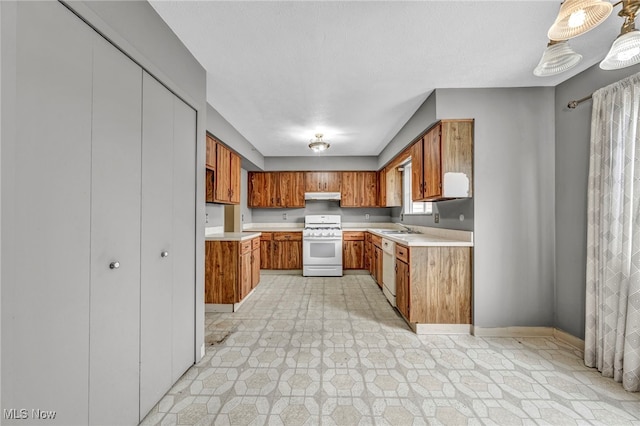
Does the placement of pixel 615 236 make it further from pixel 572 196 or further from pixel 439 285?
pixel 439 285

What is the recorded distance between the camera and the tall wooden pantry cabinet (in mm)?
869

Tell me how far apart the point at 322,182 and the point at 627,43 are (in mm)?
4637

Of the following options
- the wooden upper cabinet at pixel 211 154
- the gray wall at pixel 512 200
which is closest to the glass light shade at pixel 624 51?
the gray wall at pixel 512 200

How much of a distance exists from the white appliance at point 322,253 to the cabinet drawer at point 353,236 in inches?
7.4

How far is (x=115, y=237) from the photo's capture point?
1.27m

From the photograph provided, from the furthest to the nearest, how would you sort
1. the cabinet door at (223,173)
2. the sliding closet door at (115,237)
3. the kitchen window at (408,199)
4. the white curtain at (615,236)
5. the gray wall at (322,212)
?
the gray wall at (322,212), the kitchen window at (408,199), the cabinet door at (223,173), the white curtain at (615,236), the sliding closet door at (115,237)

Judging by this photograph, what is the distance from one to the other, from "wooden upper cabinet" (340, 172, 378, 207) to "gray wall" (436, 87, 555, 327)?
120 inches

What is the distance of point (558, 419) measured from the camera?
1.49 meters

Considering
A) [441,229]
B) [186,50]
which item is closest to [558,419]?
[441,229]

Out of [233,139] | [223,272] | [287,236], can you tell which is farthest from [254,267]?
[233,139]

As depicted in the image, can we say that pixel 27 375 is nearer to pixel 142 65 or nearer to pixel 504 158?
pixel 142 65

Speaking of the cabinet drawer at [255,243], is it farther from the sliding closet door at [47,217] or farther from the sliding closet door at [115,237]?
the sliding closet door at [47,217]

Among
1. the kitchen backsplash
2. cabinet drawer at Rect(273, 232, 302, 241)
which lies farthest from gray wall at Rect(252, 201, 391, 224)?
cabinet drawer at Rect(273, 232, 302, 241)

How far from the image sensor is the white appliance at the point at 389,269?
10.6 feet
